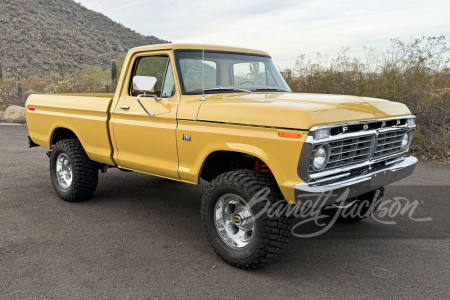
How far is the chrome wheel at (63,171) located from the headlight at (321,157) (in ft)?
12.2

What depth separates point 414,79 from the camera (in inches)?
346

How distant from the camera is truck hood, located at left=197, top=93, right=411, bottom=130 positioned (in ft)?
9.79

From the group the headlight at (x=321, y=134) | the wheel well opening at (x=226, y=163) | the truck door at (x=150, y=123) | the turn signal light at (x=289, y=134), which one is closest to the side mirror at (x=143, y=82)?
the truck door at (x=150, y=123)

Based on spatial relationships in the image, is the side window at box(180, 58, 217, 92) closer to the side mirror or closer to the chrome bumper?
the side mirror

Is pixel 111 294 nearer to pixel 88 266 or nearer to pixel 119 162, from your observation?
pixel 88 266

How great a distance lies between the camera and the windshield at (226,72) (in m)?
4.05

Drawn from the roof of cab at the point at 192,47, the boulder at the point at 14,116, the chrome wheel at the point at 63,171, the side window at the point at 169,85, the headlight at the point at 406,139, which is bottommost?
the boulder at the point at 14,116

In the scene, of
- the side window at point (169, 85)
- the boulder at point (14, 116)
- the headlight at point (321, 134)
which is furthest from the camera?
the boulder at point (14, 116)

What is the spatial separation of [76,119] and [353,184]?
11.7ft

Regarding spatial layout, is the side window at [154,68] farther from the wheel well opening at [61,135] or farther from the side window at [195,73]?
the wheel well opening at [61,135]

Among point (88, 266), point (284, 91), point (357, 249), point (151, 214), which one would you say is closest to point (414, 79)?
point (284, 91)

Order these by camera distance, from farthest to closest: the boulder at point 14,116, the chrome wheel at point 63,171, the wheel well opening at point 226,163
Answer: the boulder at point 14,116
the chrome wheel at point 63,171
the wheel well opening at point 226,163

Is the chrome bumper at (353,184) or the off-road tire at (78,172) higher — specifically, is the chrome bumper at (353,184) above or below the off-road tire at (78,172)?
above

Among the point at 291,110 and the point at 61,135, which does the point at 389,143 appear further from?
the point at 61,135
